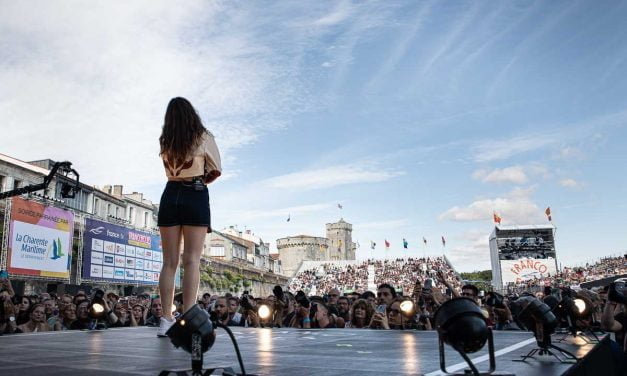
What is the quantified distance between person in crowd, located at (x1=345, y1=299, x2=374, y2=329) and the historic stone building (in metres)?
94.3

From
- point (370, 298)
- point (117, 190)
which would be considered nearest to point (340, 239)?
point (117, 190)

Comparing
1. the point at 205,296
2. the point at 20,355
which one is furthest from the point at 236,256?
the point at 20,355

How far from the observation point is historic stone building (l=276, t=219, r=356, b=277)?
108 metres

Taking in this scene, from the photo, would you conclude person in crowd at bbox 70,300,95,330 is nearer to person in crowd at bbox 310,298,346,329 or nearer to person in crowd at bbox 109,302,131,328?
person in crowd at bbox 109,302,131,328

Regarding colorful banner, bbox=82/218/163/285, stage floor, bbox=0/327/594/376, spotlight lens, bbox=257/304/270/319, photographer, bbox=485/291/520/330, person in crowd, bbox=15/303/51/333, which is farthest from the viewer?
colorful banner, bbox=82/218/163/285

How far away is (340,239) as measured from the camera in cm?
11488

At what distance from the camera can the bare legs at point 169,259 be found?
3.66 metres

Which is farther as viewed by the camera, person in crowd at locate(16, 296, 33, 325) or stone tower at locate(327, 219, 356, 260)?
stone tower at locate(327, 219, 356, 260)

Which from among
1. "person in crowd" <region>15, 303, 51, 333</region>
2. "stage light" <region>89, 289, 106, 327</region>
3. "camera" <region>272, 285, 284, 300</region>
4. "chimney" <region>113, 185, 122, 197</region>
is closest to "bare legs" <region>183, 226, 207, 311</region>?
"stage light" <region>89, 289, 106, 327</region>

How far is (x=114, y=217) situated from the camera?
1697 inches

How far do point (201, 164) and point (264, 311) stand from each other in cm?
693

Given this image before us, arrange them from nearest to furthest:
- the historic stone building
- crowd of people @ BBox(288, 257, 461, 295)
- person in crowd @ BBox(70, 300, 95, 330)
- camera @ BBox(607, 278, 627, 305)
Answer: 1. camera @ BBox(607, 278, 627, 305)
2. person in crowd @ BBox(70, 300, 95, 330)
3. crowd of people @ BBox(288, 257, 461, 295)
4. the historic stone building

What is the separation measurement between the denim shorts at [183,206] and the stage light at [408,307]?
227 inches

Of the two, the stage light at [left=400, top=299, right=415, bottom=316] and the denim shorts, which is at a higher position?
A: the denim shorts
